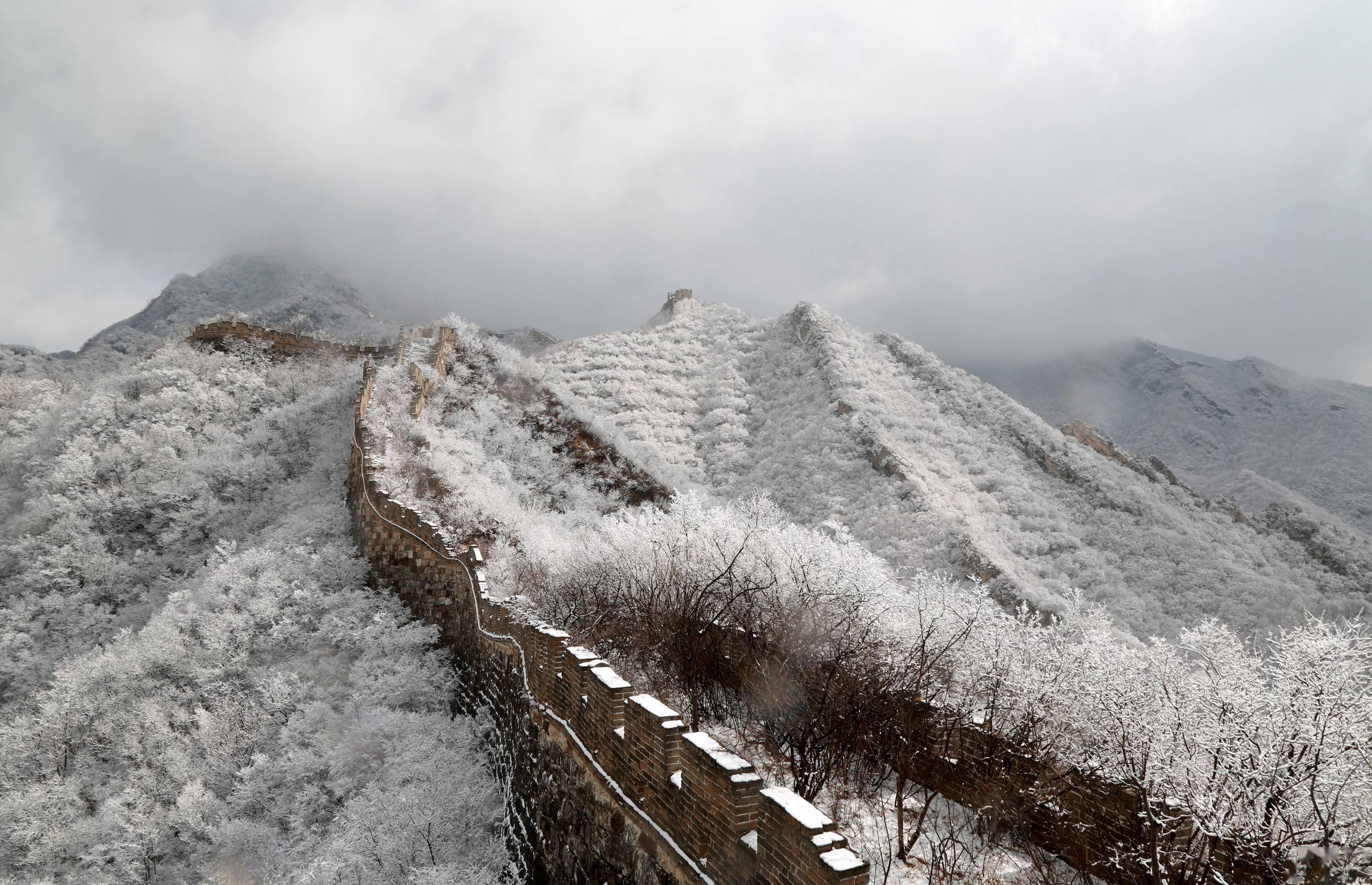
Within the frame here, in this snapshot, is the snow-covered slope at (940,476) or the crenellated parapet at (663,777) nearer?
the crenellated parapet at (663,777)

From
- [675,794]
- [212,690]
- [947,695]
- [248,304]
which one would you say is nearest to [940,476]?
[947,695]

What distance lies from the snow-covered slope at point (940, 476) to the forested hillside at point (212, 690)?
2175 cm

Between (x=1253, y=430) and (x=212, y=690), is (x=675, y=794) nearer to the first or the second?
(x=212, y=690)

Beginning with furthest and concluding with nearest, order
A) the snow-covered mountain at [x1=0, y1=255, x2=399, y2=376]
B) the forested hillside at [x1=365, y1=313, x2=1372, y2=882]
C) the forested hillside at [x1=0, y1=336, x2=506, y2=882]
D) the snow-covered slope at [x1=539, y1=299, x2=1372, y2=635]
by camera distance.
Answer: the snow-covered mountain at [x1=0, y1=255, x2=399, y2=376]
the snow-covered slope at [x1=539, y1=299, x2=1372, y2=635]
the forested hillside at [x1=0, y1=336, x2=506, y2=882]
the forested hillside at [x1=365, y1=313, x2=1372, y2=882]

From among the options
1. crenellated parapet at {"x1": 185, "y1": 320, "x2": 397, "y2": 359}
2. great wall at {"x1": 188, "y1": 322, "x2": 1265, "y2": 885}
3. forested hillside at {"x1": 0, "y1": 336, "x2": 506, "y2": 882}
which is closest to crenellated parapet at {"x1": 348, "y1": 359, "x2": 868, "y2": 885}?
great wall at {"x1": 188, "y1": 322, "x2": 1265, "y2": 885}

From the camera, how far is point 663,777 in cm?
505

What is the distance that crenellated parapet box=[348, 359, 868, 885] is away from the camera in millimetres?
3715

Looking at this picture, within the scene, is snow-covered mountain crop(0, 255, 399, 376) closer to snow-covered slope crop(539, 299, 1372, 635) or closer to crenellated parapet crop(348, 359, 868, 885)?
snow-covered slope crop(539, 299, 1372, 635)

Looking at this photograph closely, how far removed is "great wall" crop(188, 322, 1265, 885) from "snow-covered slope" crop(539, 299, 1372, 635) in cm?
2519

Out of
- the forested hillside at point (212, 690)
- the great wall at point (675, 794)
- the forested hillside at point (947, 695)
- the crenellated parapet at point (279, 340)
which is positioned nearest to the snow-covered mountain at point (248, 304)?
the crenellated parapet at point (279, 340)

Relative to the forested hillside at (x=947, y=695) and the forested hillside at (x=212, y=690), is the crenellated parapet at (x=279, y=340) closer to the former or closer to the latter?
the forested hillside at (x=212, y=690)

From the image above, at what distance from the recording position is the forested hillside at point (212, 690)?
356 inches

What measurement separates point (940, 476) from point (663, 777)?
126 ft

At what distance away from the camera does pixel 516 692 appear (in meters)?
8.96
